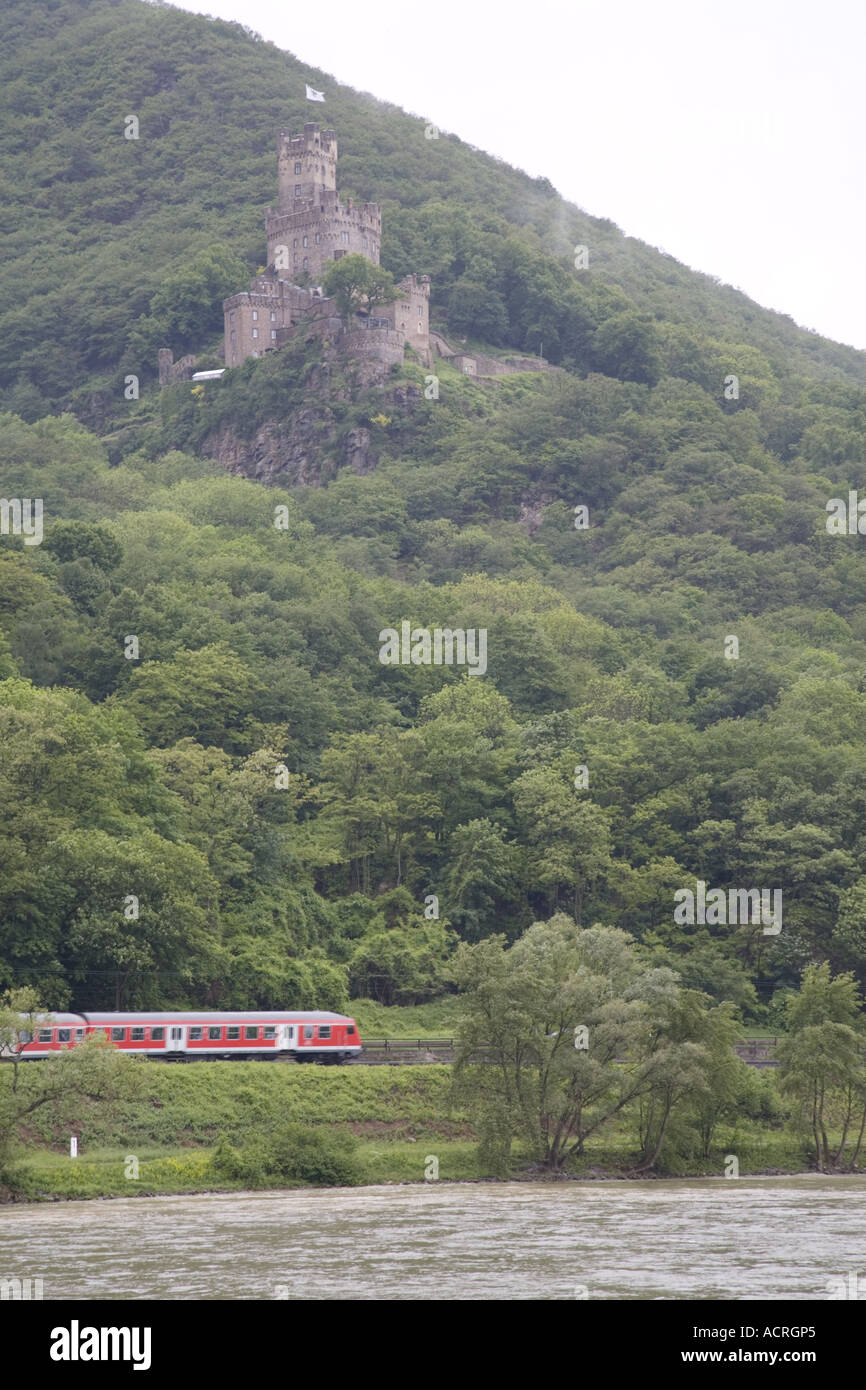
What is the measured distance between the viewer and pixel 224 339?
181 m

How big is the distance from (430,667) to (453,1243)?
2927 inches

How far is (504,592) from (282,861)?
50.3 m

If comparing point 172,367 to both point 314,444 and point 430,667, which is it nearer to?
point 314,444

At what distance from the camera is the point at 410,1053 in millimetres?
73000

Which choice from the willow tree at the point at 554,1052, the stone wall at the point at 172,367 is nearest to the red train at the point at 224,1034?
the willow tree at the point at 554,1052

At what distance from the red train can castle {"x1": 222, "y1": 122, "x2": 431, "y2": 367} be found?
103565 mm

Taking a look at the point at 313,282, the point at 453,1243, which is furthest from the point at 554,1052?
the point at 313,282

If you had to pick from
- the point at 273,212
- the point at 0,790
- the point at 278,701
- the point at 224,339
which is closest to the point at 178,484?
the point at 224,339

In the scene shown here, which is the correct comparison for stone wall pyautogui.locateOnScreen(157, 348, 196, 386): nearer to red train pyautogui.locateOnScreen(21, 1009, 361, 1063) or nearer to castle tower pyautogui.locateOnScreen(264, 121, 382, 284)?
castle tower pyautogui.locateOnScreen(264, 121, 382, 284)

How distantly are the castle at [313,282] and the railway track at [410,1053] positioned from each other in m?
101

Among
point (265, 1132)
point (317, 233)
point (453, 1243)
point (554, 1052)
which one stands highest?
point (317, 233)

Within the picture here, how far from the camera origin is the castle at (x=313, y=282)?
552ft
